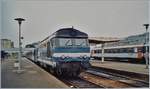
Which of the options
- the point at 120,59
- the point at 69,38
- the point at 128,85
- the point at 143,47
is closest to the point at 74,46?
the point at 69,38

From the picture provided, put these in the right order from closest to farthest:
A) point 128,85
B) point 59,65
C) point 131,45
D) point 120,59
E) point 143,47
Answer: point 128,85 < point 59,65 < point 143,47 < point 131,45 < point 120,59

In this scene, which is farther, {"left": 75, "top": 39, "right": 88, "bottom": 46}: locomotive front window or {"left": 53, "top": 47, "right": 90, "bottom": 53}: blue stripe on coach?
{"left": 75, "top": 39, "right": 88, "bottom": 46}: locomotive front window

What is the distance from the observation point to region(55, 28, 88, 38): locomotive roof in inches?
487

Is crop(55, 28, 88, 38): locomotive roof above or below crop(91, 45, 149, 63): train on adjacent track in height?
above

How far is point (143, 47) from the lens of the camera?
79.6ft

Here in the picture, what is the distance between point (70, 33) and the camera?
1247 cm

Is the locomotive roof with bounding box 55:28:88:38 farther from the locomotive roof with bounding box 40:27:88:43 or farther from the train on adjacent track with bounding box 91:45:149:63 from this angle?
the train on adjacent track with bounding box 91:45:149:63

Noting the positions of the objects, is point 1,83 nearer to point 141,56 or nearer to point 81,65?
point 81,65

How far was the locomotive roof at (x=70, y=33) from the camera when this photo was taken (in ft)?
40.5

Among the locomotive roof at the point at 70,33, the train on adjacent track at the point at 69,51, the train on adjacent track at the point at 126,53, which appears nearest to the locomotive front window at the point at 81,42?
the train on adjacent track at the point at 69,51

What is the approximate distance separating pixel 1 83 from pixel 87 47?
3984 mm

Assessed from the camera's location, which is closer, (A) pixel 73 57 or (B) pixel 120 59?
(A) pixel 73 57

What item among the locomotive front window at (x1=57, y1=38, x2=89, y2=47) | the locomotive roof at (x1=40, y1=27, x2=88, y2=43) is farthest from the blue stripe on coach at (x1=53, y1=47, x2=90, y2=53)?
the locomotive roof at (x1=40, y1=27, x2=88, y2=43)

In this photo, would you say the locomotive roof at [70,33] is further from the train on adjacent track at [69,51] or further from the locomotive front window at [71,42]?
the locomotive front window at [71,42]
